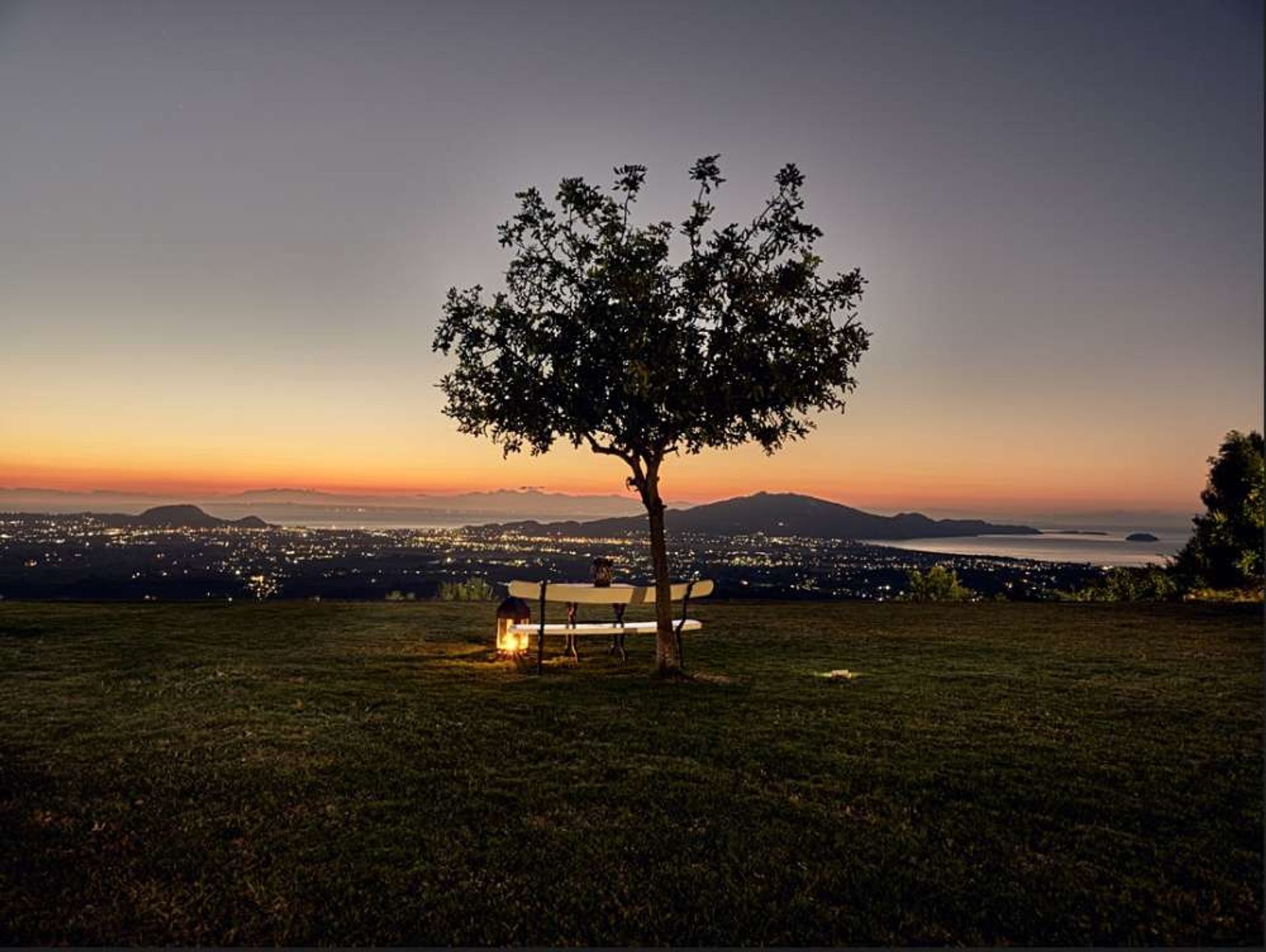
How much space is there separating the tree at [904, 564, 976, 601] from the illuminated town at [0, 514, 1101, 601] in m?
0.78

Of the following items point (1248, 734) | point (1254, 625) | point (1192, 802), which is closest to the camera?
point (1192, 802)

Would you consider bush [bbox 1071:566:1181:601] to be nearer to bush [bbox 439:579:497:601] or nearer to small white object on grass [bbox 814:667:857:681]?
small white object on grass [bbox 814:667:857:681]

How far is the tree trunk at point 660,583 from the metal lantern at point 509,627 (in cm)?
242

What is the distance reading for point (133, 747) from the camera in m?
6.70

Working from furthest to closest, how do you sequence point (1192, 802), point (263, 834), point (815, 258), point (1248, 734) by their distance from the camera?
point (815, 258), point (1248, 734), point (1192, 802), point (263, 834)

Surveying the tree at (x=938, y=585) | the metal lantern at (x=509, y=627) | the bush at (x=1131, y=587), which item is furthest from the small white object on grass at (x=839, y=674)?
the bush at (x=1131, y=587)

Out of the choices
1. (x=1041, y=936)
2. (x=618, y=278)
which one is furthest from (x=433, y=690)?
(x=1041, y=936)

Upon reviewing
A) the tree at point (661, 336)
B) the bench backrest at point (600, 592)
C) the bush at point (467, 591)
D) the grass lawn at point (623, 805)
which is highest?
the tree at point (661, 336)

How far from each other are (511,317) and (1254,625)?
16.4 m

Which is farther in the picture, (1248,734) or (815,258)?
(815,258)

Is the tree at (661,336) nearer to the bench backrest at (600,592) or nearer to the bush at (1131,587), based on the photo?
the bench backrest at (600,592)

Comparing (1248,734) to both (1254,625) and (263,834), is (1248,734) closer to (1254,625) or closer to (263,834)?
(263,834)

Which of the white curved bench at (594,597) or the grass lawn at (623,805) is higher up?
the white curved bench at (594,597)

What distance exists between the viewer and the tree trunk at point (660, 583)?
10812 mm
